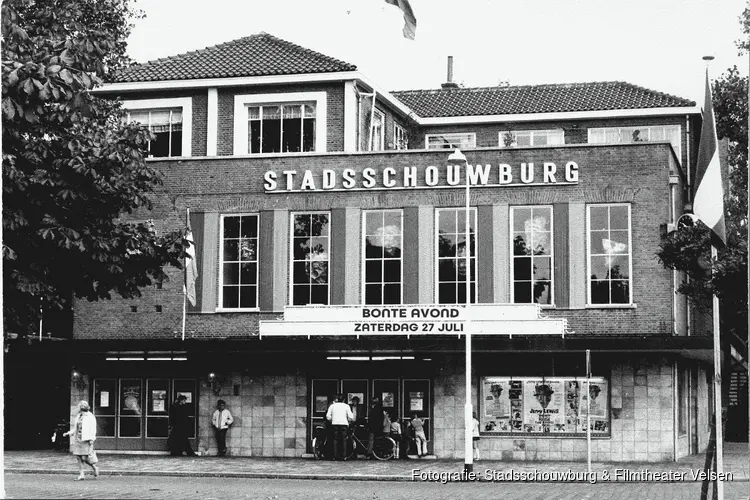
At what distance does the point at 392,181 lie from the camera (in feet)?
106

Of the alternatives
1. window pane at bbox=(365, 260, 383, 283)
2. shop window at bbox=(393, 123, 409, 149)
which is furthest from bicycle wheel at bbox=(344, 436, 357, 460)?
shop window at bbox=(393, 123, 409, 149)

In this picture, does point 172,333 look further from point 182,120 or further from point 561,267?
point 561,267

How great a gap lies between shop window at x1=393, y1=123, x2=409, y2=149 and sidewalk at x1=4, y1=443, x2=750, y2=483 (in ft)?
42.5

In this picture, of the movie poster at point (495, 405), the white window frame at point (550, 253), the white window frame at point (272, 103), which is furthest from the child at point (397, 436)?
the white window frame at point (272, 103)

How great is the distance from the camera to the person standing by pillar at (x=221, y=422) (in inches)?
1261

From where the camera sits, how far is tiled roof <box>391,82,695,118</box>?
43250 millimetres

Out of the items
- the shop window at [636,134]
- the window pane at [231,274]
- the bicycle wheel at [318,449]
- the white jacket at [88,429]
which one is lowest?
the bicycle wheel at [318,449]

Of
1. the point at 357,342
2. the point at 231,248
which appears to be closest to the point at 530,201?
the point at 357,342

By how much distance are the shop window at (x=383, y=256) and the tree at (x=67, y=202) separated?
834 cm

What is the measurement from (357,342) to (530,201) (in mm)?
5925

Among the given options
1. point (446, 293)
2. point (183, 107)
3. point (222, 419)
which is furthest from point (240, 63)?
point (222, 419)

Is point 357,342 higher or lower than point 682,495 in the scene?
higher

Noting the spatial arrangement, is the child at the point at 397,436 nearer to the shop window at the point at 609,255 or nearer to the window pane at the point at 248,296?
the window pane at the point at 248,296

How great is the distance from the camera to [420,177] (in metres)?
32.3
